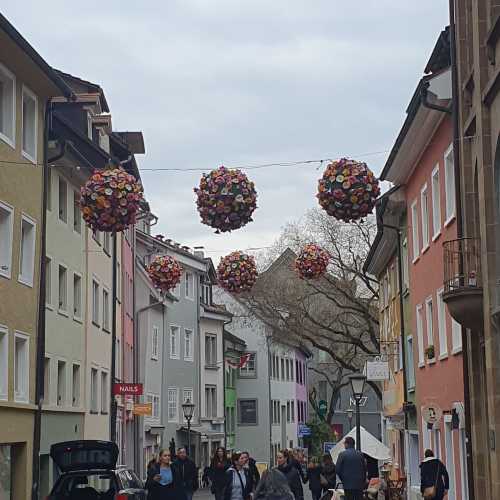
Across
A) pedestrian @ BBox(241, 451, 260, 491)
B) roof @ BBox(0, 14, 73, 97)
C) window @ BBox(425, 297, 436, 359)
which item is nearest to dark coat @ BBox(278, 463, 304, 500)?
pedestrian @ BBox(241, 451, 260, 491)

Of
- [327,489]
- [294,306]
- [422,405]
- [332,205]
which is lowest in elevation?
[327,489]

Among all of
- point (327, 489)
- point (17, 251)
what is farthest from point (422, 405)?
point (17, 251)

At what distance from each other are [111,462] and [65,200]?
11.9 metres

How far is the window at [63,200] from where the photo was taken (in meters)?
31.5

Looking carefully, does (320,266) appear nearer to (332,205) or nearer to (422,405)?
(332,205)

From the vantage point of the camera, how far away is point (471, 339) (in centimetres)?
1931

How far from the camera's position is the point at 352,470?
76.9ft

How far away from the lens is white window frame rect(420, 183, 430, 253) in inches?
1096

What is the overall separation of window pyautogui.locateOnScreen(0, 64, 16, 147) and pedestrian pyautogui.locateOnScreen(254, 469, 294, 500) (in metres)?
12.3

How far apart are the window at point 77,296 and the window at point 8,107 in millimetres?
8726

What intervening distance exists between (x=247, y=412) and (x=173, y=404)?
21.9 metres

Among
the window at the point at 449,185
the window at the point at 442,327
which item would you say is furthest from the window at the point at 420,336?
the window at the point at 449,185

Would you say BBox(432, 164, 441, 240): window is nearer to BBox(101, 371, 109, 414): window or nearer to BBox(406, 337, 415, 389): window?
BBox(406, 337, 415, 389): window

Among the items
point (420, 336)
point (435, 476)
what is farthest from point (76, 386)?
point (435, 476)
